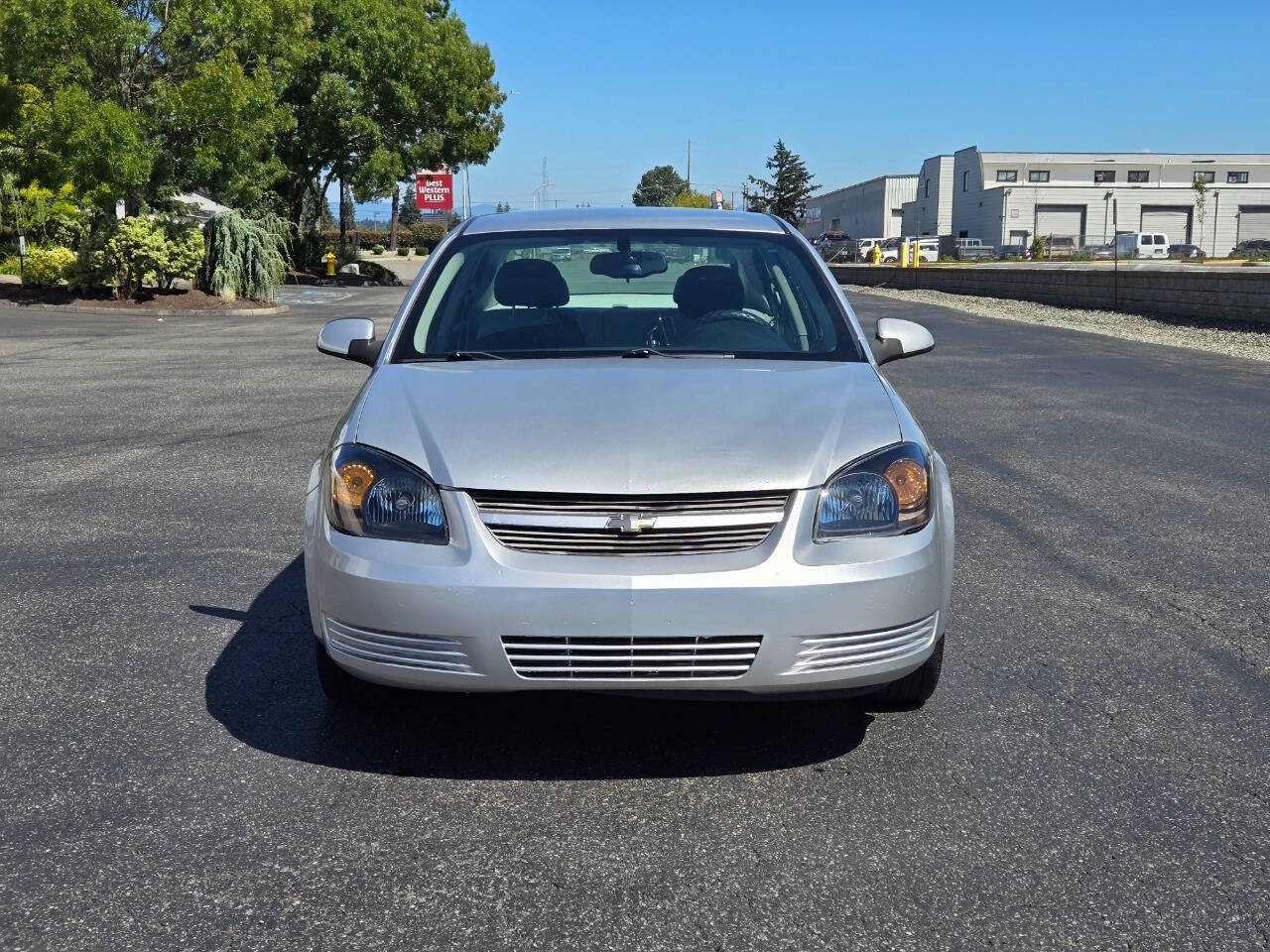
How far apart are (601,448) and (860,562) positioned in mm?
707

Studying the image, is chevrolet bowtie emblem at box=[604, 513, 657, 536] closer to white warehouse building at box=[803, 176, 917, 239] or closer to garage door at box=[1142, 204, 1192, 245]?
garage door at box=[1142, 204, 1192, 245]

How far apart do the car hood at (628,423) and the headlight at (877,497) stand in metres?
0.04

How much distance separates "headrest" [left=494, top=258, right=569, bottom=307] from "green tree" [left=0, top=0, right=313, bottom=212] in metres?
20.4

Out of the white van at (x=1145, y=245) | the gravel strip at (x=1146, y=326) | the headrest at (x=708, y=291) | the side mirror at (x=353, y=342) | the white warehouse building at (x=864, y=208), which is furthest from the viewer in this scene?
the white warehouse building at (x=864, y=208)

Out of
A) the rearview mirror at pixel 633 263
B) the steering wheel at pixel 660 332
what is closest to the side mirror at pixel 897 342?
the steering wheel at pixel 660 332

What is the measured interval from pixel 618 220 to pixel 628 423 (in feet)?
6.21

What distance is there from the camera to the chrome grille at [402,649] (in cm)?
332

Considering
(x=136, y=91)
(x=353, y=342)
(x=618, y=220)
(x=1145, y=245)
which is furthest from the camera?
(x=1145, y=245)

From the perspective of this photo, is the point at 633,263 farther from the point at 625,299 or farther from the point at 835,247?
the point at 835,247

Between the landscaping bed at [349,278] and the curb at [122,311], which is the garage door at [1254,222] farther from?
the curb at [122,311]

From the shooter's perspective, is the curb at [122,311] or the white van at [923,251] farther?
the white van at [923,251]

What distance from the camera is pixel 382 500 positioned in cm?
346

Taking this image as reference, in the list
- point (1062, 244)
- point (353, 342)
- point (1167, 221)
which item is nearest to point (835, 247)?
point (1062, 244)

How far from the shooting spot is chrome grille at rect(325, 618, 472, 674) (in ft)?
10.9
